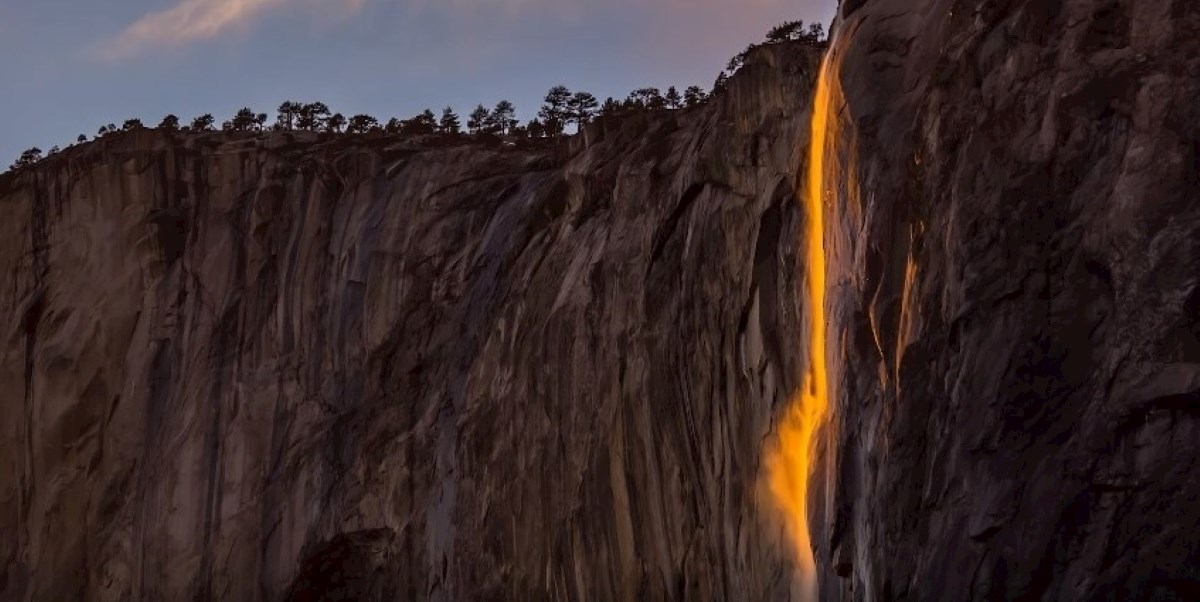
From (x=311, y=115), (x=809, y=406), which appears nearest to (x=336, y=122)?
(x=311, y=115)

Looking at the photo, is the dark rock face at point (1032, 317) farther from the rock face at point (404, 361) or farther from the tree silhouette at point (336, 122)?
Answer: the tree silhouette at point (336, 122)

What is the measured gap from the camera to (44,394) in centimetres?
5316

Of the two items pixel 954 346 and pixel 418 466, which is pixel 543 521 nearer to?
pixel 418 466

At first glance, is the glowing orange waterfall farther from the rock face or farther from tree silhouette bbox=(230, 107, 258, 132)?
tree silhouette bbox=(230, 107, 258, 132)

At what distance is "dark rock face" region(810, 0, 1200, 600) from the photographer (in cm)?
1800

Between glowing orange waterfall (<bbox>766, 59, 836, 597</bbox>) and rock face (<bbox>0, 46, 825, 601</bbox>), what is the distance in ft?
1.96

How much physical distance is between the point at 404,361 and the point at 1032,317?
Result: 1157 inches

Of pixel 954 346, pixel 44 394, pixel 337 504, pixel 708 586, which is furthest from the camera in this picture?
pixel 44 394

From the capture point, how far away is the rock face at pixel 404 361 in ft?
111

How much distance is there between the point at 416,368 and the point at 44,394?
13.2 meters

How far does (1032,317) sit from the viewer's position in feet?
63.6

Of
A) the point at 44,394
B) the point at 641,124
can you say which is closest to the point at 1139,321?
the point at 641,124

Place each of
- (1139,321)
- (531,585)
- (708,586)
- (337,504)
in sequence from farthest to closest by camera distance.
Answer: (337,504)
(531,585)
(708,586)
(1139,321)

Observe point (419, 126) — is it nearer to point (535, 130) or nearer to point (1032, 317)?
point (535, 130)
